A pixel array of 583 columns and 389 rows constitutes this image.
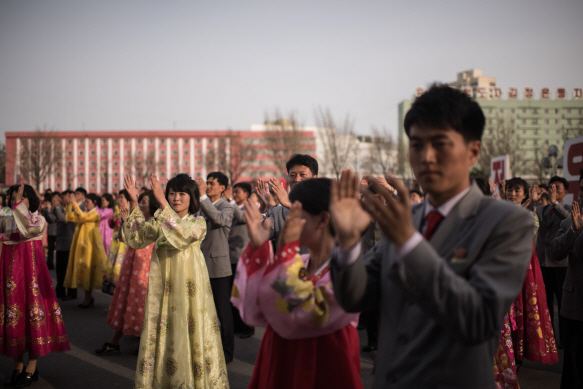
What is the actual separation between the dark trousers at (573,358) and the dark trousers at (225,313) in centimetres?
314

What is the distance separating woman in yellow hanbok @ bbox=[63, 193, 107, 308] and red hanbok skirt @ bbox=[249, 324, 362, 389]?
678 cm

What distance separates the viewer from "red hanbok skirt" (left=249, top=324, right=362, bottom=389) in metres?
1.80

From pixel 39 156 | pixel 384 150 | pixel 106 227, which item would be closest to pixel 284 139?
pixel 384 150

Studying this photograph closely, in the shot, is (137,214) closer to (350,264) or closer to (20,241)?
(20,241)

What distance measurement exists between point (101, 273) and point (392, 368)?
753cm

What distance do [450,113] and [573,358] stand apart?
2.87 meters

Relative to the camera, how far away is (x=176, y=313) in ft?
12.0

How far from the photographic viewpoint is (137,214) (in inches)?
154

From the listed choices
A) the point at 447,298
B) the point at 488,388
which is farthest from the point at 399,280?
the point at 488,388

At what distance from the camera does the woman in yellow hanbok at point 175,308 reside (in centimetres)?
356

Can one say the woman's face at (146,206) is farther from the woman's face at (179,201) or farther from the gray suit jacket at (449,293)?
the gray suit jacket at (449,293)

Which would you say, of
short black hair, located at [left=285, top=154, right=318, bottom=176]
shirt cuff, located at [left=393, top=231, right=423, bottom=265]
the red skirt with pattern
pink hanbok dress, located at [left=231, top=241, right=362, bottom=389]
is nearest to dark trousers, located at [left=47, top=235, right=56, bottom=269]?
the red skirt with pattern

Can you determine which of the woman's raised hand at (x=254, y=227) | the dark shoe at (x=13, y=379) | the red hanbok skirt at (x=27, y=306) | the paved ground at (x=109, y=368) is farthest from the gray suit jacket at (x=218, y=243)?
the woman's raised hand at (x=254, y=227)

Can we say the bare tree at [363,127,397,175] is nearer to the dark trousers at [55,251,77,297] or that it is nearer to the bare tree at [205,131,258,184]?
the bare tree at [205,131,258,184]
